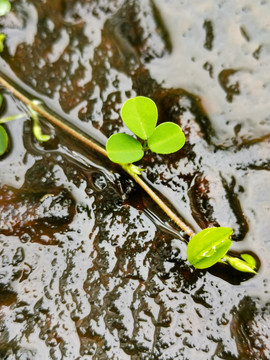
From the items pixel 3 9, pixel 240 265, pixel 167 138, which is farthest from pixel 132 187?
pixel 3 9

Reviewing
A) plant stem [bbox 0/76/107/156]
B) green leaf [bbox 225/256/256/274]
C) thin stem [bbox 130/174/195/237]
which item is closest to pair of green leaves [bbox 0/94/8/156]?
plant stem [bbox 0/76/107/156]

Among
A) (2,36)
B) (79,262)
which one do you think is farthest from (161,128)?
(2,36)

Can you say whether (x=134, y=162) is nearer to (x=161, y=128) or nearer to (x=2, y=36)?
(x=161, y=128)

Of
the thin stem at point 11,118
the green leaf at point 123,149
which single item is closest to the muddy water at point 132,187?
the thin stem at point 11,118

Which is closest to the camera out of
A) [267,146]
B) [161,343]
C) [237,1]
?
[161,343]

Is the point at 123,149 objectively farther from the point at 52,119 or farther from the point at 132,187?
the point at 52,119
